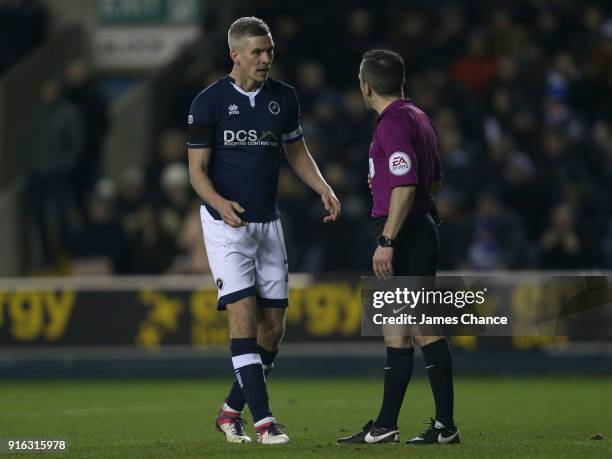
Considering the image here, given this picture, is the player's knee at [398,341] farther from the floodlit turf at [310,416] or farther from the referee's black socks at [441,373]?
the floodlit turf at [310,416]

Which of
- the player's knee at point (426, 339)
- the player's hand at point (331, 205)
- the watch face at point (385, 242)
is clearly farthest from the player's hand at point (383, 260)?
the player's hand at point (331, 205)

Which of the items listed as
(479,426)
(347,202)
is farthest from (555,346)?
(479,426)

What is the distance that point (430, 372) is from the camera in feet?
27.6

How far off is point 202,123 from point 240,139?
0.80ft

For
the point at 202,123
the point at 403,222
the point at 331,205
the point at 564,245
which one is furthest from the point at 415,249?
the point at 564,245

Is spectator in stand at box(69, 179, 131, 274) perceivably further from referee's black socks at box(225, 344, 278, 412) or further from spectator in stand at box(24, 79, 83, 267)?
referee's black socks at box(225, 344, 278, 412)

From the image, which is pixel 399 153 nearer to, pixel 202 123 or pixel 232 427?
pixel 202 123

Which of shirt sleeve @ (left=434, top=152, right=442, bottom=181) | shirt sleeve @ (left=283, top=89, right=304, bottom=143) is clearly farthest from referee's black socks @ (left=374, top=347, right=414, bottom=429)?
shirt sleeve @ (left=283, top=89, right=304, bottom=143)

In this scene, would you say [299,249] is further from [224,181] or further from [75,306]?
[224,181]

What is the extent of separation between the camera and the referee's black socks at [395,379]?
27.9ft

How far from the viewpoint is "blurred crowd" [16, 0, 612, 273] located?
17.1 m

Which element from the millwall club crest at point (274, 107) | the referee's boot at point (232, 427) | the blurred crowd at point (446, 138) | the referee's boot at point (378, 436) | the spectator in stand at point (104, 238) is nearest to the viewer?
the referee's boot at point (378, 436)

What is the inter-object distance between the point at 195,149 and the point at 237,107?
350 mm

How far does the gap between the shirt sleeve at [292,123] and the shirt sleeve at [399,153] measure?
2.61ft
